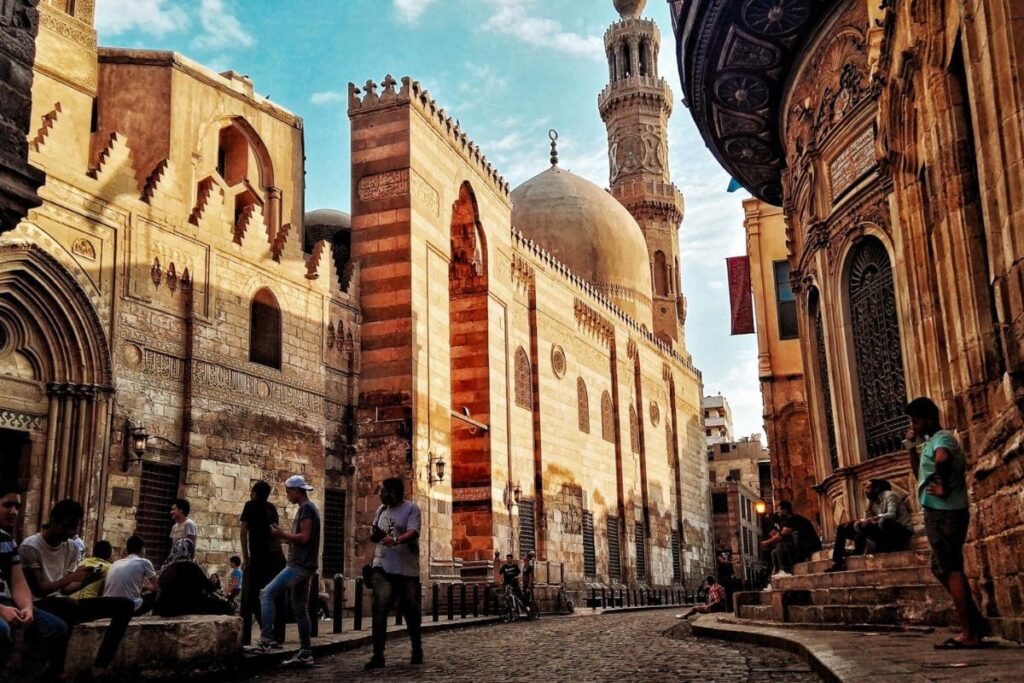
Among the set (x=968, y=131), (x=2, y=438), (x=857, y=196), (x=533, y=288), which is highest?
(x=533, y=288)

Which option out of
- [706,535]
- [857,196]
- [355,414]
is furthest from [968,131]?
[706,535]

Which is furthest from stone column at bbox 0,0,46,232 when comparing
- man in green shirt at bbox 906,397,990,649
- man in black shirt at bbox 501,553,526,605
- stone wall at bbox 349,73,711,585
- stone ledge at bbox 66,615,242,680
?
stone wall at bbox 349,73,711,585

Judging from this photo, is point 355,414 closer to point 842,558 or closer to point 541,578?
point 541,578

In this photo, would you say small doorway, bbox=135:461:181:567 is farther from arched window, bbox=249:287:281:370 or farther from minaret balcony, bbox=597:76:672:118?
minaret balcony, bbox=597:76:672:118

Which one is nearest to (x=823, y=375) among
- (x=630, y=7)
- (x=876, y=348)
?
(x=876, y=348)

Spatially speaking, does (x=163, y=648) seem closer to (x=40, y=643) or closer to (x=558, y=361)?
(x=40, y=643)

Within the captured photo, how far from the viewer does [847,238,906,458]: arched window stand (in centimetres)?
1187

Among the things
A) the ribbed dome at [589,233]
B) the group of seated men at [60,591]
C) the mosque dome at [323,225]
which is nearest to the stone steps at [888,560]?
the group of seated men at [60,591]

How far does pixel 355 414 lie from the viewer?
61.4ft

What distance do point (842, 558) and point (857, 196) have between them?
16.3ft

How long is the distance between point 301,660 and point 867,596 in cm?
452

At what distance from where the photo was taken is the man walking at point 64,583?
5520 millimetres

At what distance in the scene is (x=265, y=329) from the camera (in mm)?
16578

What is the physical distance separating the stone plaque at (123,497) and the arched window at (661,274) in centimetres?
3179
